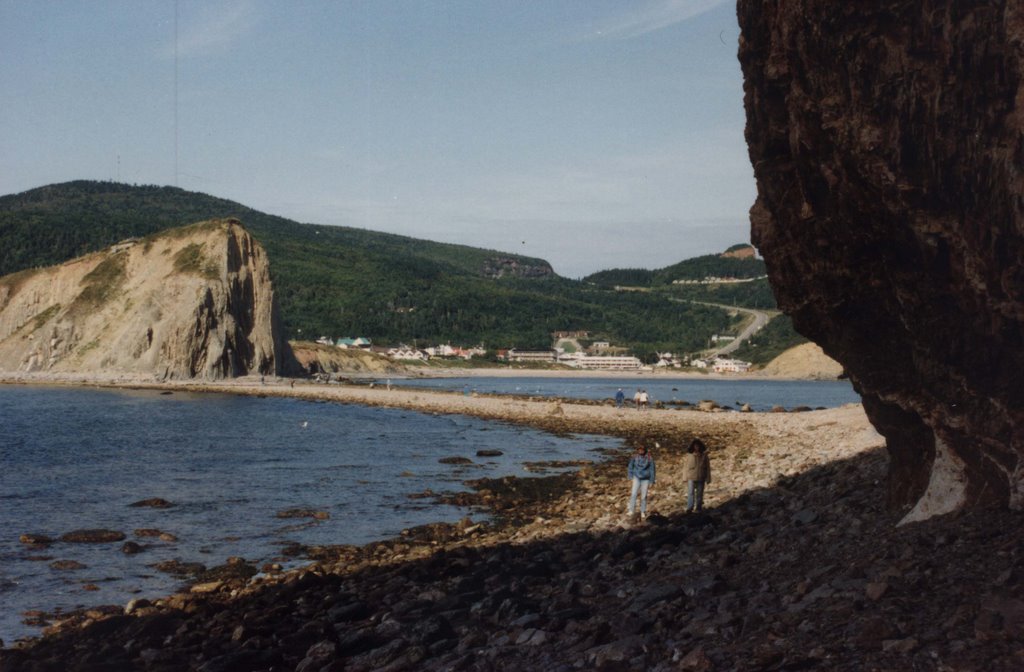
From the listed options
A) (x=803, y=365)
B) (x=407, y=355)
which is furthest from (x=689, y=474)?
(x=803, y=365)

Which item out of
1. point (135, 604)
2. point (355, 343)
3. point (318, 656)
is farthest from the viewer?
point (355, 343)

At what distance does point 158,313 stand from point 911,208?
97.9m

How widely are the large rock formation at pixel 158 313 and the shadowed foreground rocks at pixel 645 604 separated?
Result: 282 feet

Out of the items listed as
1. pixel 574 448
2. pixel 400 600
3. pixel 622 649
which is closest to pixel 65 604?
pixel 400 600

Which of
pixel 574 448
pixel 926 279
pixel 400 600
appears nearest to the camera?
pixel 926 279

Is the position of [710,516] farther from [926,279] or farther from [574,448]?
[574,448]

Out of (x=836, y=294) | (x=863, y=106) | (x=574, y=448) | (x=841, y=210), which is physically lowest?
(x=574, y=448)

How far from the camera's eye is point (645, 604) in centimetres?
1040

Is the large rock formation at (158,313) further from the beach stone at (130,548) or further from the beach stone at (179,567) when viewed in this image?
the beach stone at (179,567)

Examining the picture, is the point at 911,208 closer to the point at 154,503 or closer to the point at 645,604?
the point at 645,604

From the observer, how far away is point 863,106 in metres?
9.04

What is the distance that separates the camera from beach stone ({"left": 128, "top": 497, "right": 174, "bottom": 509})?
76.8 feet

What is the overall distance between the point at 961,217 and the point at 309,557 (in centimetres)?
1313

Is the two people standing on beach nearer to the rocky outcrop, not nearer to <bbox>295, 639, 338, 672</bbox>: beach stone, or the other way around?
<bbox>295, 639, 338, 672</bbox>: beach stone
